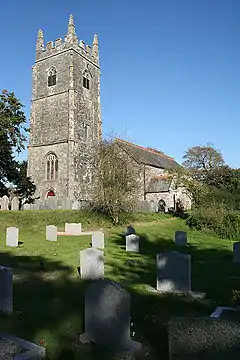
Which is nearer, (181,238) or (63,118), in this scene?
(181,238)

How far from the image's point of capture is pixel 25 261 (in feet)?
33.3

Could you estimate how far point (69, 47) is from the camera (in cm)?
3662

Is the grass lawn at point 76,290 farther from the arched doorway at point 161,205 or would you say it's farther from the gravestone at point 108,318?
the arched doorway at point 161,205

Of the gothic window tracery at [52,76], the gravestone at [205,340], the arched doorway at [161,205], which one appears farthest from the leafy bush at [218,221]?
the gothic window tracery at [52,76]

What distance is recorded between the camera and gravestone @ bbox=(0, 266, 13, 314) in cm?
559

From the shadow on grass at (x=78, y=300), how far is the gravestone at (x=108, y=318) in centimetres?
24

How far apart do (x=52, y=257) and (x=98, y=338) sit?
21.8 feet

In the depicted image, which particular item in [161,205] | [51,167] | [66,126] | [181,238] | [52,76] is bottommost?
[181,238]

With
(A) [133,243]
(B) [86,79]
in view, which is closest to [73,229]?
(A) [133,243]

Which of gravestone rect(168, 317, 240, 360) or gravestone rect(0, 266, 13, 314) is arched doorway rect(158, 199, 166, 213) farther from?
gravestone rect(168, 317, 240, 360)

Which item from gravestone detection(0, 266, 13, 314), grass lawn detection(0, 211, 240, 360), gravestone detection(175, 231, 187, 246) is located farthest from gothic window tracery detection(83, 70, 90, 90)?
gravestone detection(0, 266, 13, 314)

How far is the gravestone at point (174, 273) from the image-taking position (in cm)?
704

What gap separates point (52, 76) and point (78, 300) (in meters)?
36.1

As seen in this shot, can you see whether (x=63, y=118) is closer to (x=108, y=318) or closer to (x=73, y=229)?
(x=73, y=229)
